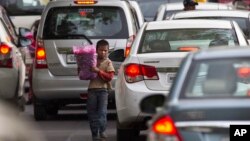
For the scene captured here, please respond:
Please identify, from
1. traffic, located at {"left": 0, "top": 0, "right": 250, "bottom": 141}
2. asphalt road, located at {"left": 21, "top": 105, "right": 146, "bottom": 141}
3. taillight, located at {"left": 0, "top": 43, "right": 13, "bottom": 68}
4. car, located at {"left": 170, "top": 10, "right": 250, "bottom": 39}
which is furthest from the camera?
car, located at {"left": 170, "top": 10, "right": 250, "bottom": 39}

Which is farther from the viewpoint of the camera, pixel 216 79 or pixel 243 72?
pixel 243 72

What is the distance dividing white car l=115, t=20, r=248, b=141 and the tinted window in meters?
14.3

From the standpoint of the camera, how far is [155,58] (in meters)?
12.5

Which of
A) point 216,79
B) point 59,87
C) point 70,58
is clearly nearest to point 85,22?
point 70,58

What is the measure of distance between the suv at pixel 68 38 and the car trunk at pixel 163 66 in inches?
153

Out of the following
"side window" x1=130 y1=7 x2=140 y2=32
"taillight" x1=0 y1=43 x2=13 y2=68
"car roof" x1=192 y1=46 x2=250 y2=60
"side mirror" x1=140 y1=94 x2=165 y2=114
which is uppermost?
"car roof" x1=192 y1=46 x2=250 y2=60

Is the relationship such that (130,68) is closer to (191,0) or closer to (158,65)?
(158,65)

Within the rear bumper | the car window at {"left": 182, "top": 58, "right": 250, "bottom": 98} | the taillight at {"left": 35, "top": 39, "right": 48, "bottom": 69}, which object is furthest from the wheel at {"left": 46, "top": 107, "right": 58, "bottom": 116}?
the car window at {"left": 182, "top": 58, "right": 250, "bottom": 98}

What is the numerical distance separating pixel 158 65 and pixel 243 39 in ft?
5.23

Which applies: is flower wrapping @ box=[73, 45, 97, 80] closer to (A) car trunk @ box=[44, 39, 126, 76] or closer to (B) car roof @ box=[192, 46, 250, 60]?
(A) car trunk @ box=[44, 39, 126, 76]

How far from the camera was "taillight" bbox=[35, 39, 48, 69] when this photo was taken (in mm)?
16781

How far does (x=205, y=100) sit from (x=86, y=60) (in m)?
5.69

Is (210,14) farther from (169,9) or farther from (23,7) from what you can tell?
(23,7)

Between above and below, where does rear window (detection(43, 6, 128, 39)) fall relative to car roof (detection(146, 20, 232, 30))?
below
